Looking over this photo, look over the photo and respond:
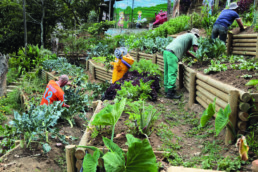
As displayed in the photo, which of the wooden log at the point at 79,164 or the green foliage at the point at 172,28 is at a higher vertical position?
the green foliage at the point at 172,28

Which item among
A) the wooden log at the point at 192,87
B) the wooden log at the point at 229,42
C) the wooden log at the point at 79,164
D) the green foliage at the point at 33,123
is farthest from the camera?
the wooden log at the point at 229,42

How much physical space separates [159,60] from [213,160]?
5740 mm

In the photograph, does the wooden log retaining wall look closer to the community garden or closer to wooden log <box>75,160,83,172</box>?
the community garden

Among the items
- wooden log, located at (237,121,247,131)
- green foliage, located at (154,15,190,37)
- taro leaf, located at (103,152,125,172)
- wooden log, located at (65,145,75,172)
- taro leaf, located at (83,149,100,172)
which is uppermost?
green foliage, located at (154,15,190,37)

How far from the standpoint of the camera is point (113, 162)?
233 cm

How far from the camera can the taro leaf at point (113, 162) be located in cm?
230

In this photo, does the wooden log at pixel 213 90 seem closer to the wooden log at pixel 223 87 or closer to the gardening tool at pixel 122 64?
the wooden log at pixel 223 87

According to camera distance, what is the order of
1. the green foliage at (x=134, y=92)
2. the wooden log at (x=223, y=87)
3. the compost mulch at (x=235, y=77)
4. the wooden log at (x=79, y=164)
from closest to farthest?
the wooden log at (x=223, y=87) → the wooden log at (x=79, y=164) → the compost mulch at (x=235, y=77) → the green foliage at (x=134, y=92)

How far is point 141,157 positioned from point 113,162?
283 mm

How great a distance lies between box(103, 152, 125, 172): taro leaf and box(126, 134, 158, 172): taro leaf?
90mm

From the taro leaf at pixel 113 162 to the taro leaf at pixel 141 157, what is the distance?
9 cm

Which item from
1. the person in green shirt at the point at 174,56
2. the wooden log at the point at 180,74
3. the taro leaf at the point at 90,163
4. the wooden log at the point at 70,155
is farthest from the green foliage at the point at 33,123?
the wooden log at the point at 180,74

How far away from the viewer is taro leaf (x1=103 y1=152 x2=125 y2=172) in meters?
2.30

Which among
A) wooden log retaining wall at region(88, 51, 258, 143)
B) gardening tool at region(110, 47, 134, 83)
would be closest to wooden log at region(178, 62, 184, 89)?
wooden log retaining wall at region(88, 51, 258, 143)
